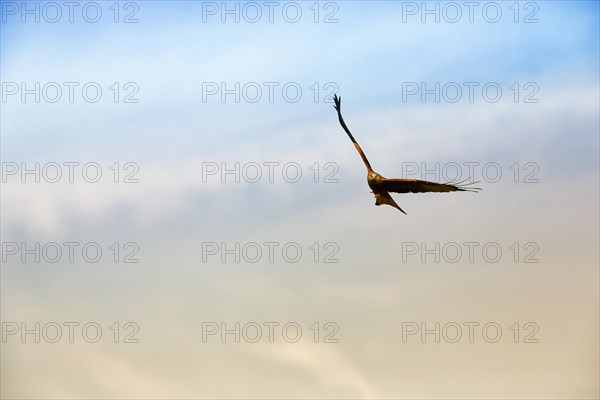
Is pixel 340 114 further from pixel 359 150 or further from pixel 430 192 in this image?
pixel 430 192

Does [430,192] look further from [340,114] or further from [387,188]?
[340,114]

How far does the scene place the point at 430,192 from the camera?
9023mm

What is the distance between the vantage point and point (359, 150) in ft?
29.9

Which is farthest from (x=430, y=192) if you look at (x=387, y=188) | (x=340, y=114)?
(x=340, y=114)

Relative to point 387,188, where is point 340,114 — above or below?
above

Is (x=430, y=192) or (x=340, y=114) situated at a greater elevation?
(x=340, y=114)

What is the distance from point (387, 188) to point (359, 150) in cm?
50

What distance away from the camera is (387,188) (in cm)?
907

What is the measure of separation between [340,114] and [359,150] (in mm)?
444

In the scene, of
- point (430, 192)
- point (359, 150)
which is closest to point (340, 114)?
point (359, 150)
